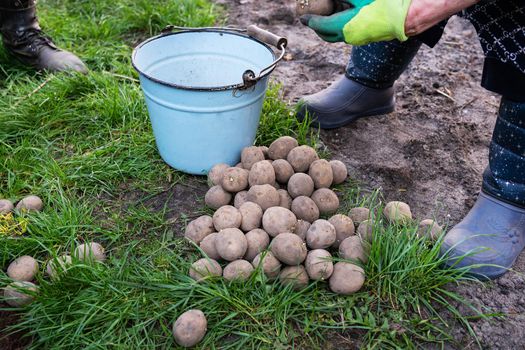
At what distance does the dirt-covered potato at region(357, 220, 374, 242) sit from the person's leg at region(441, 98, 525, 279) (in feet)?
0.87

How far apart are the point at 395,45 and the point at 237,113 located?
0.79 meters

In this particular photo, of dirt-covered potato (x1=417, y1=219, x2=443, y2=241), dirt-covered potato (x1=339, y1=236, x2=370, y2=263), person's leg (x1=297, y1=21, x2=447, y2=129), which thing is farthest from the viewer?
person's leg (x1=297, y1=21, x2=447, y2=129)

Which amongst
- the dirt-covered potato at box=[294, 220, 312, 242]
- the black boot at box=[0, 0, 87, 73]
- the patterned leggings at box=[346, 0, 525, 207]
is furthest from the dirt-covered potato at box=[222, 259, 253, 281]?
the black boot at box=[0, 0, 87, 73]

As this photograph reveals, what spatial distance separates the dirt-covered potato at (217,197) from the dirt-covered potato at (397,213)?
0.59 metres

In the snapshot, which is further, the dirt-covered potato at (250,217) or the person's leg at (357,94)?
the person's leg at (357,94)

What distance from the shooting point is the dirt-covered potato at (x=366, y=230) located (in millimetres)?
1778

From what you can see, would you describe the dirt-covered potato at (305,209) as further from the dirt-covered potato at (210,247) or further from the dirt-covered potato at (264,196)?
the dirt-covered potato at (210,247)

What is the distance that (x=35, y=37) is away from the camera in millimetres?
2924

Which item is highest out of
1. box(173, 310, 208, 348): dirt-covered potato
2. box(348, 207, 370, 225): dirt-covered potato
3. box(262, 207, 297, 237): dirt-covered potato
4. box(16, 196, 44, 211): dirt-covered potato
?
box(262, 207, 297, 237): dirt-covered potato

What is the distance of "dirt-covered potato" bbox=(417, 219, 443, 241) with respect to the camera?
183cm

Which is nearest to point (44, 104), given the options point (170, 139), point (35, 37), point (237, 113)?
point (35, 37)

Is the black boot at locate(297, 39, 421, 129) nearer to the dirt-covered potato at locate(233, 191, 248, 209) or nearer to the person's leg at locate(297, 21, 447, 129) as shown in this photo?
the person's leg at locate(297, 21, 447, 129)

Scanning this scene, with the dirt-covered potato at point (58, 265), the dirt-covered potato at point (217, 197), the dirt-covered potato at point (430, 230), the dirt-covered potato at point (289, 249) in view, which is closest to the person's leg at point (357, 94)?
the dirt-covered potato at point (217, 197)

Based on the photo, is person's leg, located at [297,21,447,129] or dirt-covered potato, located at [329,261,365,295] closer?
dirt-covered potato, located at [329,261,365,295]
